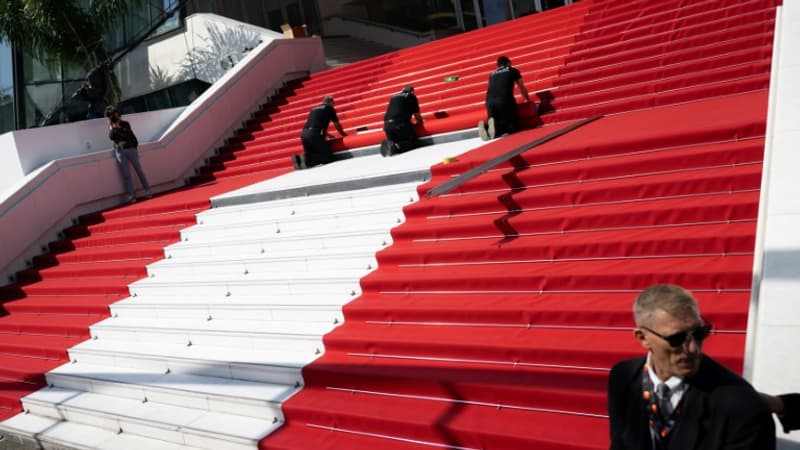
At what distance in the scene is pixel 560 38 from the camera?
11.3 metres

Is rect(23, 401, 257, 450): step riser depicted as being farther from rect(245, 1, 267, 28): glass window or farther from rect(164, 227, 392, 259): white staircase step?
rect(245, 1, 267, 28): glass window

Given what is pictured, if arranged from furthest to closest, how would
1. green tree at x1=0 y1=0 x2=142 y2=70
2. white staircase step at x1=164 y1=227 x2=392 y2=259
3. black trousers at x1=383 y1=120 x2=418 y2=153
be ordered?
green tree at x1=0 y1=0 x2=142 y2=70, black trousers at x1=383 y1=120 x2=418 y2=153, white staircase step at x1=164 y1=227 x2=392 y2=259

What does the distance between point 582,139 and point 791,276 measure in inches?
149

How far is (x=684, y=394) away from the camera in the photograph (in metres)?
2.19

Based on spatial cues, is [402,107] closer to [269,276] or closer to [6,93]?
[269,276]

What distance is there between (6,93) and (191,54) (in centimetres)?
426

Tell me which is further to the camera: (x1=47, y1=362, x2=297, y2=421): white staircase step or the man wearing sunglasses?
(x1=47, y1=362, x2=297, y2=421): white staircase step

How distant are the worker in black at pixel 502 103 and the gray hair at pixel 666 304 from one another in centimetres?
696

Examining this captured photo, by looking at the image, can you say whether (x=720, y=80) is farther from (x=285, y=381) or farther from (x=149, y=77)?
(x=149, y=77)

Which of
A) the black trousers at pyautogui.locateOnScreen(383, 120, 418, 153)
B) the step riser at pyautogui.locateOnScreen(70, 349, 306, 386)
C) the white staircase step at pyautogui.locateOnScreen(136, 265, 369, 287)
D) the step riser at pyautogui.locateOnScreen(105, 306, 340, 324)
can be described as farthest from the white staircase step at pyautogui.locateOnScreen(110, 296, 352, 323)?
the black trousers at pyautogui.locateOnScreen(383, 120, 418, 153)

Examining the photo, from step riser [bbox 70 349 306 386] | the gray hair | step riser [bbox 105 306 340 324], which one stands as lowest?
step riser [bbox 70 349 306 386]

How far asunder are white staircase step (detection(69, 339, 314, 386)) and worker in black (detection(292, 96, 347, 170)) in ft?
14.3

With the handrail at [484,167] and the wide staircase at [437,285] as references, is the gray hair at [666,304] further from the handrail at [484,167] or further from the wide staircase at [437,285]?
the handrail at [484,167]

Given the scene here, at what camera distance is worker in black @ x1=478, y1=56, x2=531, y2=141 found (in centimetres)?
889
